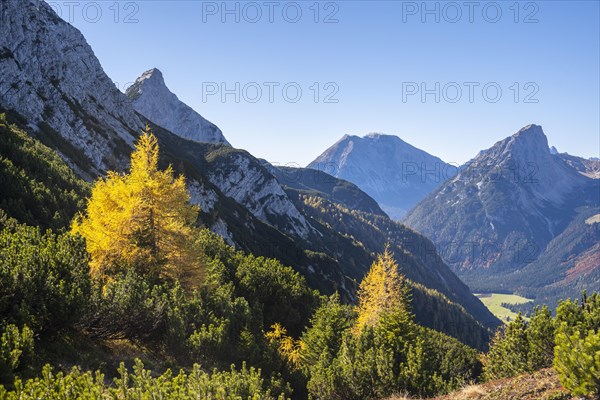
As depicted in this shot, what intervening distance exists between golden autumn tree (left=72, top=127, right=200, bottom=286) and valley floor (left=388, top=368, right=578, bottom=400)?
1599cm

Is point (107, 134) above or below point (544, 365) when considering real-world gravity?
above

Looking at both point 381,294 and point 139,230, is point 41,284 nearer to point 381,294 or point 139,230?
point 139,230

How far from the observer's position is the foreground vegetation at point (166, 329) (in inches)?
394

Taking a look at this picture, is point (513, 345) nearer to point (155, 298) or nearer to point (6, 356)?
point (155, 298)

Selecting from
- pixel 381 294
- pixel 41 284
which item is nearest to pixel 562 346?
pixel 41 284

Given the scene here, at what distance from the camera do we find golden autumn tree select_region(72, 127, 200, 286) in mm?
21531

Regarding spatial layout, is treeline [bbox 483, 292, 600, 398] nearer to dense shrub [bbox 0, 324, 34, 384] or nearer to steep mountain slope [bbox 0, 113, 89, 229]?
dense shrub [bbox 0, 324, 34, 384]

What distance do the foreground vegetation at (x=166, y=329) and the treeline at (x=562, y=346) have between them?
5cm

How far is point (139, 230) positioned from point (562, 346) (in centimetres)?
2023

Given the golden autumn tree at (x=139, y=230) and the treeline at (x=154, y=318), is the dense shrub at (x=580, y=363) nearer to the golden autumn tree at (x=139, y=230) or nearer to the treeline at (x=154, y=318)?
the treeline at (x=154, y=318)

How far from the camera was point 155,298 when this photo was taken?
1839cm

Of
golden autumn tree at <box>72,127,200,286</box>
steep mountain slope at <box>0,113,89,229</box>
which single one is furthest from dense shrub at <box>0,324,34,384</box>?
steep mountain slope at <box>0,113,89,229</box>

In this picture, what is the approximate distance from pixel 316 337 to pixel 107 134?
7535cm

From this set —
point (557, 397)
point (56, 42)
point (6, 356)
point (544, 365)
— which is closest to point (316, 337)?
point (544, 365)
